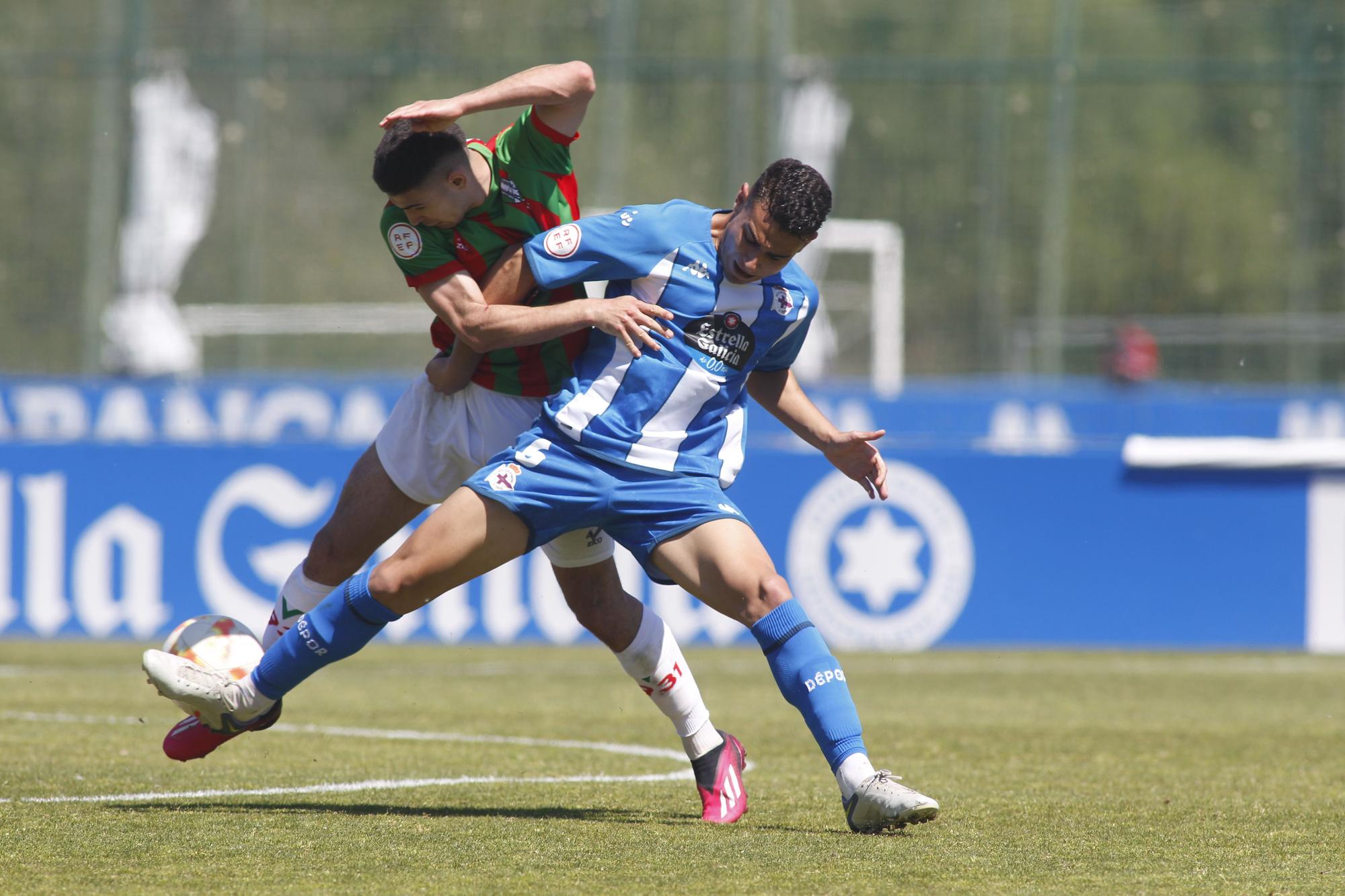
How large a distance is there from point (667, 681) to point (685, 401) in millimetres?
919

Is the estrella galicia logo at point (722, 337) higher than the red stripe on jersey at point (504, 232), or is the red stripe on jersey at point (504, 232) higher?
the red stripe on jersey at point (504, 232)

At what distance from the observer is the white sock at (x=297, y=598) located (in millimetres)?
5547

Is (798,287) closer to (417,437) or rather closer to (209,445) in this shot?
(417,437)

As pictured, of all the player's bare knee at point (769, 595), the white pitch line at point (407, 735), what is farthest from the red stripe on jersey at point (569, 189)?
the white pitch line at point (407, 735)

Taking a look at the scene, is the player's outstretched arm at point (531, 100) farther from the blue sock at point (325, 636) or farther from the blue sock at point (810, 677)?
the blue sock at point (810, 677)

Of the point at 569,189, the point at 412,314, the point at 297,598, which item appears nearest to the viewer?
the point at 569,189

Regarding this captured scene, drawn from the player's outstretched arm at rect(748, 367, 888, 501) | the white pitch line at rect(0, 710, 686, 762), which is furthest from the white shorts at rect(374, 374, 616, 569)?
the white pitch line at rect(0, 710, 686, 762)

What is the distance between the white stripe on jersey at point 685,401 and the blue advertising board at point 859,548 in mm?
6447

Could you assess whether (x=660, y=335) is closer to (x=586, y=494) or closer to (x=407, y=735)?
(x=586, y=494)

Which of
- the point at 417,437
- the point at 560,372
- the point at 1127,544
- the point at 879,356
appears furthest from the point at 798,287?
the point at 879,356

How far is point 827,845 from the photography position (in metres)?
4.64

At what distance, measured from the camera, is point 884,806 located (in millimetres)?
4664

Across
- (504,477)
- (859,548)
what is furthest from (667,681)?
(859,548)

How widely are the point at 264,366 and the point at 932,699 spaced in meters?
11.4
